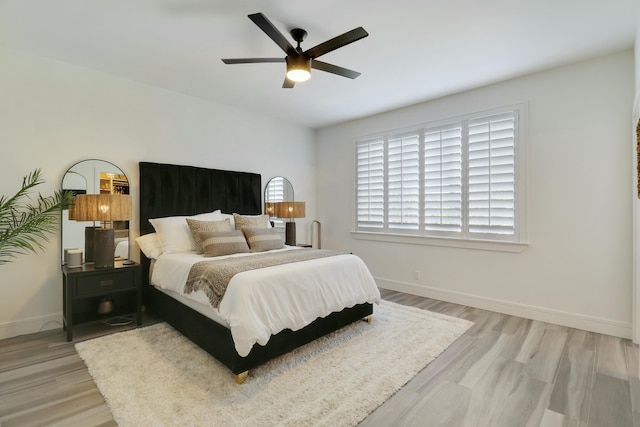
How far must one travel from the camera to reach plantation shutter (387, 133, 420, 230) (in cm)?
444

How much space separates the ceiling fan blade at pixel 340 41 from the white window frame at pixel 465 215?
2.43 m

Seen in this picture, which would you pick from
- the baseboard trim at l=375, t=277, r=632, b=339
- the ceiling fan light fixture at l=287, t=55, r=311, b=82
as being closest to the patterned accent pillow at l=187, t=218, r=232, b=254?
the ceiling fan light fixture at l=287, t=55, r=311, b=82

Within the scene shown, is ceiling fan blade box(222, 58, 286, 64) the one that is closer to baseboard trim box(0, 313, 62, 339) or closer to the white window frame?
the white window frame

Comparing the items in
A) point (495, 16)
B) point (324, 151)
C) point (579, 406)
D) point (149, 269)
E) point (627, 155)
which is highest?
point (495, 16)

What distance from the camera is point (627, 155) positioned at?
2.94 meters

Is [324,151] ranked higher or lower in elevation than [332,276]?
higher

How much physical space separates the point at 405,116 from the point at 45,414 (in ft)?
15.7

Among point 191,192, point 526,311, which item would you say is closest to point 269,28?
point 191,192

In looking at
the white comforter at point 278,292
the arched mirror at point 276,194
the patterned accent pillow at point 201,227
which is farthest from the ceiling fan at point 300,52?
the arched mirror at point 276,194

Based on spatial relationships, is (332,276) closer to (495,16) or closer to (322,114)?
(495,16)

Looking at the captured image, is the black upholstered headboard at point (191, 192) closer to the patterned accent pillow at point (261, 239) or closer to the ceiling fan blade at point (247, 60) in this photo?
the patterned accent pillow at point (261, 239)

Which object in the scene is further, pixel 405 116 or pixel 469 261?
pixel 405 116

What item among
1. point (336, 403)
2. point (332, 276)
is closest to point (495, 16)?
point (332, 276)

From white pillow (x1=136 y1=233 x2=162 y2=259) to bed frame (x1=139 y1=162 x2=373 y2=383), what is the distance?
0.47 ft
